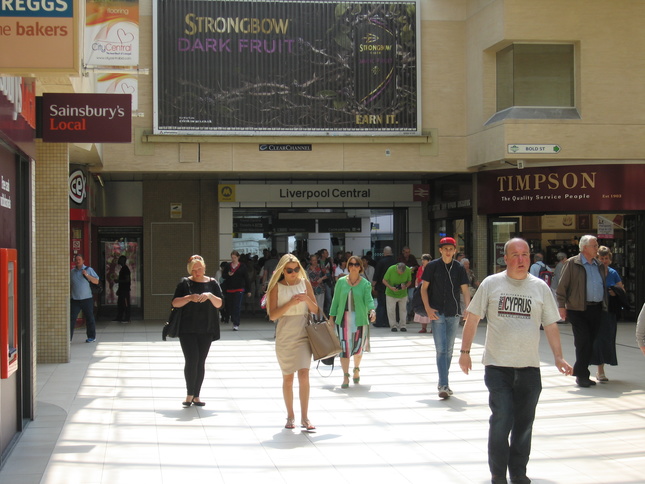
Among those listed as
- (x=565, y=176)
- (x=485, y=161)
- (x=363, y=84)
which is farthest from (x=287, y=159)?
(x=565, y=176)

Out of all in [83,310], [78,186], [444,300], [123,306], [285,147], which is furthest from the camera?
[123,306]

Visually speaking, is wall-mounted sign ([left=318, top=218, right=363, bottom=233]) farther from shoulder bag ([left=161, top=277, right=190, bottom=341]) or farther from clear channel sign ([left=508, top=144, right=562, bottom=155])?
Result: shoulder bag ([left=161, top=277, right=190, bottom=341])

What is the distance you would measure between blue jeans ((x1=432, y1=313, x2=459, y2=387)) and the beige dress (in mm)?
2390

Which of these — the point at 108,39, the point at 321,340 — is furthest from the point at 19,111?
the point at 108,39

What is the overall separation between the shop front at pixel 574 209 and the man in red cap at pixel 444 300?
32.0 ft

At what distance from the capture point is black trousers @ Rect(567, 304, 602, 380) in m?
10.6

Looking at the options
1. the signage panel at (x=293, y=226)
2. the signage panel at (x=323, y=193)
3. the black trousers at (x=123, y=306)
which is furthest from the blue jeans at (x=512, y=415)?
the signage panel at (x=293, y=226)

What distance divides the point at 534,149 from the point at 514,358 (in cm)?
1315

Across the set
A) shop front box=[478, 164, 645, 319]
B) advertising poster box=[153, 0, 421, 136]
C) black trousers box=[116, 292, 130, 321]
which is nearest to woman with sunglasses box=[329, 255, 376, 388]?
shop front box=[478, 164, 645, 319]

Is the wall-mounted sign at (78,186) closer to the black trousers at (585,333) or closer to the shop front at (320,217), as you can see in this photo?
the shop front at (320,217)

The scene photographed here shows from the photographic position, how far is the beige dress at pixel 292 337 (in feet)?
A: 26.2

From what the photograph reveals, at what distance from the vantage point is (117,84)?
60.7 feet

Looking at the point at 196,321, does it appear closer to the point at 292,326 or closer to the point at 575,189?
the point at 292,326

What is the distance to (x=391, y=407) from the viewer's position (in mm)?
9406
